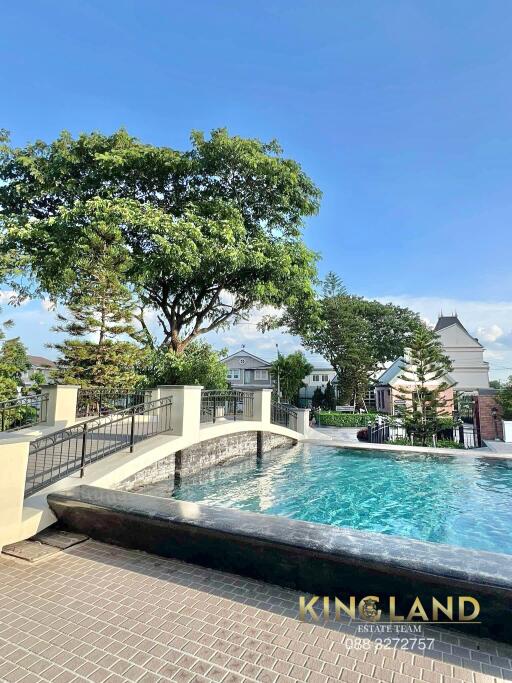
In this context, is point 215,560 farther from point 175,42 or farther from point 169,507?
point 175,42

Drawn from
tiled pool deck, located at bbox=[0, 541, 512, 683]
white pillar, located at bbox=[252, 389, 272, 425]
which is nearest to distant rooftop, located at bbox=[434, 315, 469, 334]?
white pillar, located at bbox=[252, 389, 272, 425]

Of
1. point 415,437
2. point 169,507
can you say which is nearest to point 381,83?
point 169,507

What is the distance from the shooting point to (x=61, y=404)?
909 centimetres

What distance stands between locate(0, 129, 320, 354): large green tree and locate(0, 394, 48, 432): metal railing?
13.7 ft

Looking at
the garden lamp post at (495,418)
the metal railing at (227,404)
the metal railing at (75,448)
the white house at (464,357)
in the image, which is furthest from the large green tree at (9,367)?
the white house at (464,357)

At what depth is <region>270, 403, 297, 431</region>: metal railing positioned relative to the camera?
43.9ft

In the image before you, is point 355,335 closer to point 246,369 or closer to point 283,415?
point 246,369

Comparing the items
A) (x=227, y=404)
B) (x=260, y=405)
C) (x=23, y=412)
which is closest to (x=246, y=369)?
(x=227, y=404)

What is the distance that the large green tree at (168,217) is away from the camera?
11.7 m

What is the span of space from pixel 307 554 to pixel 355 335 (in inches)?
1159

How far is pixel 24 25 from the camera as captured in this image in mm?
7570

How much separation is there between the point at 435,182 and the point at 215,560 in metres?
11.3

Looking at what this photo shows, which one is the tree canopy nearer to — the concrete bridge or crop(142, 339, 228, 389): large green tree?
the concrete bridge

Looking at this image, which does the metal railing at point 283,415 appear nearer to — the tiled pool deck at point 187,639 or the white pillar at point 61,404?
the white pillar at point 61,404
